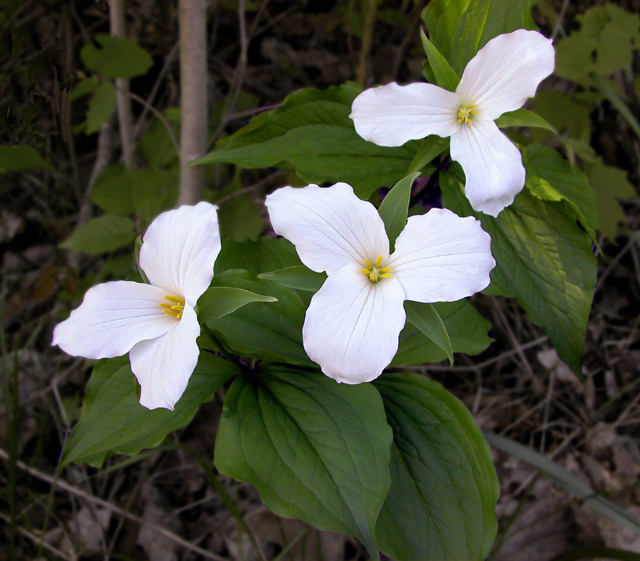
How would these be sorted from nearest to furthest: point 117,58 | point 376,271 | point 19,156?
point 376,271 < point 19,156 < point 117,58

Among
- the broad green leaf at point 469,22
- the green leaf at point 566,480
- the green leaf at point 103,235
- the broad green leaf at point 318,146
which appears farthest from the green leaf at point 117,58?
the green leaf at point 566,480

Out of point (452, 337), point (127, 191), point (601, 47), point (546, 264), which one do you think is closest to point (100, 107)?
point (127, 191)

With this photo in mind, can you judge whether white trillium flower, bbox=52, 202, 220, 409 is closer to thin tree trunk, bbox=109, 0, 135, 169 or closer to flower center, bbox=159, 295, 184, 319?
flower center, bbox=159, 295, 184, 319

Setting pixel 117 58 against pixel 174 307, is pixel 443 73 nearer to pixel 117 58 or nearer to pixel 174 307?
pixel 174 307

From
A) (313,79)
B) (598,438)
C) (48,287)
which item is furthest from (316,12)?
(598,438)

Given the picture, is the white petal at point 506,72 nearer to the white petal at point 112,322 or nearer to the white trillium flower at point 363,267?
the white trillium flower at point 363,267

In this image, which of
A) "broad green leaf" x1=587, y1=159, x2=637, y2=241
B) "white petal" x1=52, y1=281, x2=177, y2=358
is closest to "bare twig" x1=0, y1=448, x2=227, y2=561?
"white petal" x1=52, y1=281, x2=177, y2=358

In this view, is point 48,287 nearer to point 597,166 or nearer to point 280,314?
point 280,314

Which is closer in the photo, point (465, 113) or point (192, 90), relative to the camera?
point (465, 113)
